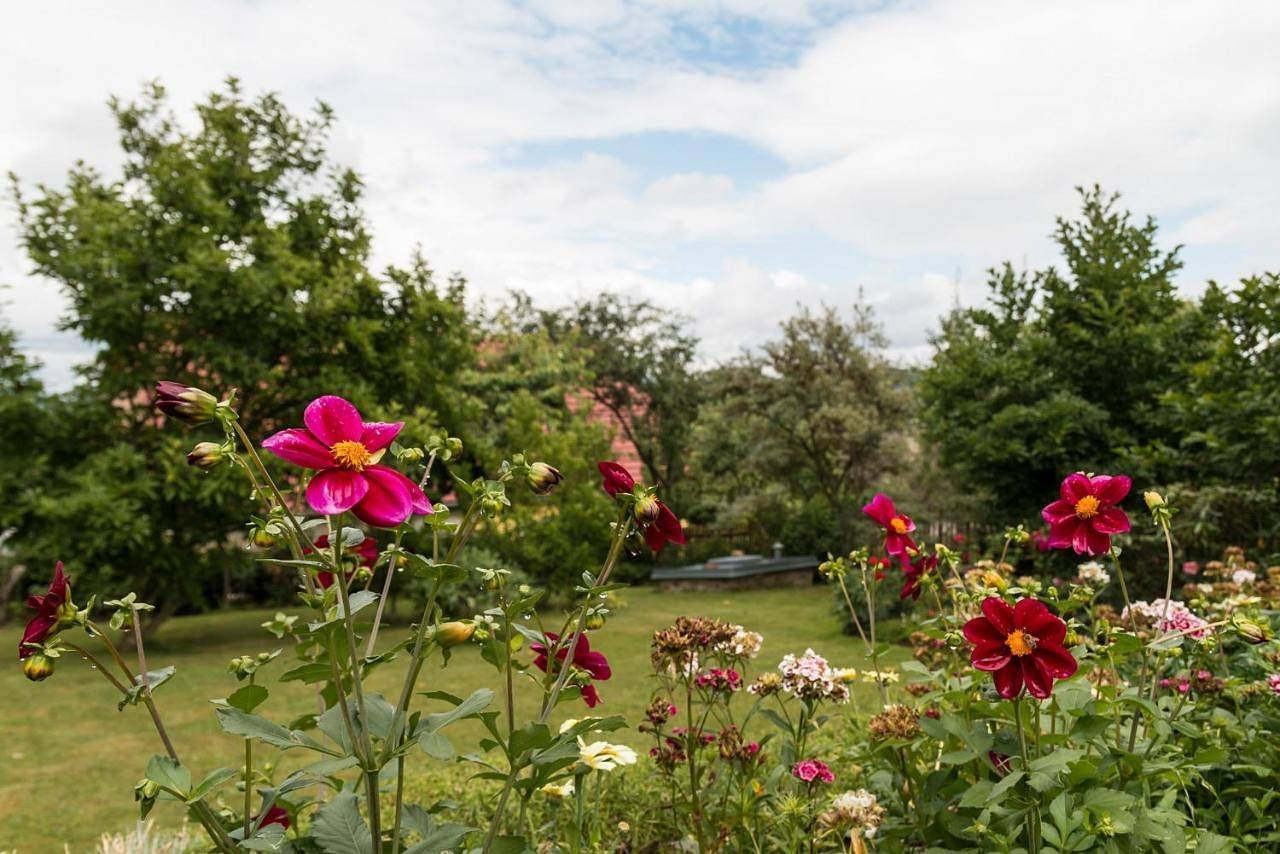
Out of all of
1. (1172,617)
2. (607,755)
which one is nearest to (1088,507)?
(1172,617)

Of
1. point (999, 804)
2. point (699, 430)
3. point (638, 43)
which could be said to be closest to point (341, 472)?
point (999, 804)

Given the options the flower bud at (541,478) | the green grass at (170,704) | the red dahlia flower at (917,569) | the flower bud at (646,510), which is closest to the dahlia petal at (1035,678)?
the red dahlia flower at (917,569)

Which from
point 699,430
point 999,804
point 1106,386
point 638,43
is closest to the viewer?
point 999,804

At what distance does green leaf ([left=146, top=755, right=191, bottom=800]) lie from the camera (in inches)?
46.4

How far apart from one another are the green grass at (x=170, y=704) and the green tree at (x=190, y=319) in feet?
3.38

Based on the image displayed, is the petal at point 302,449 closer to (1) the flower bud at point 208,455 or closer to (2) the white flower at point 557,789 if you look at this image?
(1) the flower bud at point 208,455

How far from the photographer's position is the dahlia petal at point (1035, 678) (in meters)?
1.47

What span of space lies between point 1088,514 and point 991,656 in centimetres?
45

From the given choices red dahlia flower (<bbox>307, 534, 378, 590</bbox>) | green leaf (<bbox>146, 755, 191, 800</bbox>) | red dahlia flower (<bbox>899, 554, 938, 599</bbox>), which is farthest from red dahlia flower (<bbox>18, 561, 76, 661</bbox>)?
red dahlia flower (<bbox>899, 554, 938, 599</bbox>)

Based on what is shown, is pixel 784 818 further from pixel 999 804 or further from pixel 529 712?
pixel 529 712

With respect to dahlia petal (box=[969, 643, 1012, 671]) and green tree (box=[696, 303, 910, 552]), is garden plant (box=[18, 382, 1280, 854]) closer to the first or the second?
dahlia petal (box=[969, 643, 1012, 671])

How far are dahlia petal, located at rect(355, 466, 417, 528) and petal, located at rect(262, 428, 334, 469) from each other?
0.05 m

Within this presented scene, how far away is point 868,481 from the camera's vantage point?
13438 millimetres

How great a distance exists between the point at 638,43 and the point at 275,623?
3377 mm
